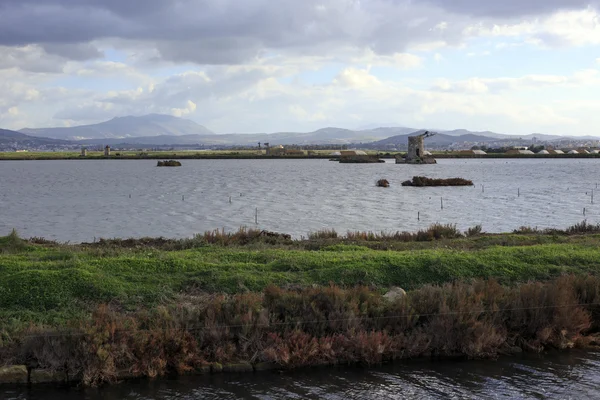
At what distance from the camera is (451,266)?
14633mm

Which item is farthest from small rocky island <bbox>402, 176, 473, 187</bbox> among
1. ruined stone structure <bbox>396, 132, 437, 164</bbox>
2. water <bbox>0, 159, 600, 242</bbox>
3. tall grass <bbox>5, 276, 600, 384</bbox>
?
ruined stone structure <bbox>396, 132, 437, 164</bbox>

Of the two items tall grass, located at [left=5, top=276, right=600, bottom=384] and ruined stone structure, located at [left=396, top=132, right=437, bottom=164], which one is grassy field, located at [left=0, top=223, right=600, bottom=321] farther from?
ruined stone structure, located at [left=396, top=132, right=437, bottom=164]

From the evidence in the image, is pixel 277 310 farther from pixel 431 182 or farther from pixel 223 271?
pixel 431 182

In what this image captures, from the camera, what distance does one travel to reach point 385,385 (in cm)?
964

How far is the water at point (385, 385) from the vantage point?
30.3 ft

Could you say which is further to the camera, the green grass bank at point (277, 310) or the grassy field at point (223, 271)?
the grassy field at point (223, 271)

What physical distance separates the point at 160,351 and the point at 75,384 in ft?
4.57

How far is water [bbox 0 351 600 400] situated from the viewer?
9.23 meters

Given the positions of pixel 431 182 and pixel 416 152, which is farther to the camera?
pixel 416 152

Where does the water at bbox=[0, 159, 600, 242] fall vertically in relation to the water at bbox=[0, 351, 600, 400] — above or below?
below

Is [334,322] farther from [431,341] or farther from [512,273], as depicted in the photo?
[512,273]

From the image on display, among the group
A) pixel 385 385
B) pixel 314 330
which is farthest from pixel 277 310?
pixel 385 385

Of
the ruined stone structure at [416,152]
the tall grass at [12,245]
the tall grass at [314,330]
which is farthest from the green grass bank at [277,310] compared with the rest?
the ruined stone structure at [416,152]

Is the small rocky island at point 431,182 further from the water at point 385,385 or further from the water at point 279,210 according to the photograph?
the water at point 385,385
